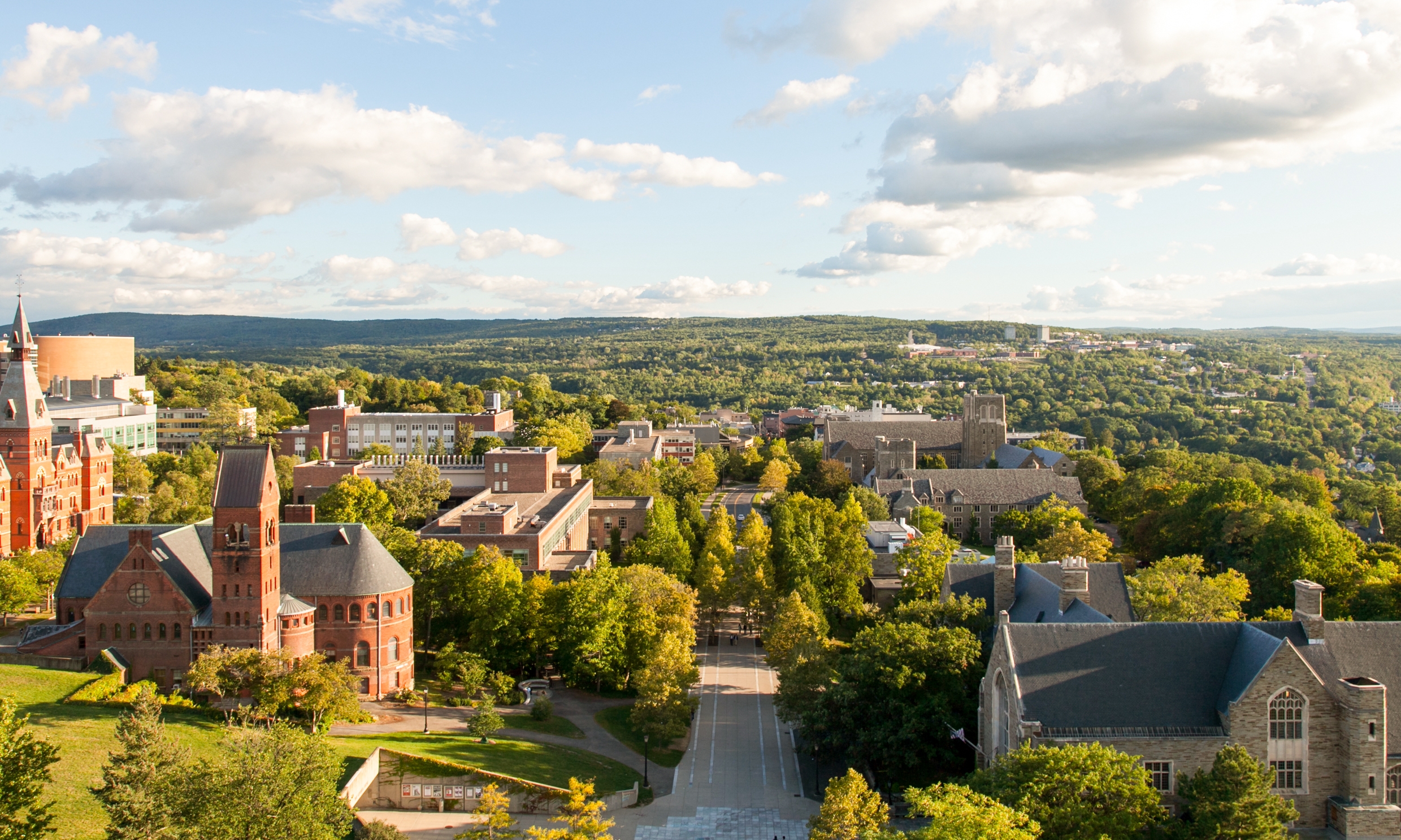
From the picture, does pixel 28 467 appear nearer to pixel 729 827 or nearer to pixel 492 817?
pixel 492 817

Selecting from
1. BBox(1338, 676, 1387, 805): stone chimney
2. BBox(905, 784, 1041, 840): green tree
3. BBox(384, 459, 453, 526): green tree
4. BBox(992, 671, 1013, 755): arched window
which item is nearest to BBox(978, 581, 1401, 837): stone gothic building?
BBox(1338, 676, 1387, 805): stone chimney

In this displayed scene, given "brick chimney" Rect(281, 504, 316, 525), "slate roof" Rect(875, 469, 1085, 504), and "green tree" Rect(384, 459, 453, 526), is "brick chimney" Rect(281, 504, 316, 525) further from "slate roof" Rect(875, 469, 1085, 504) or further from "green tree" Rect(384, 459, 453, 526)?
"slate roof" Rect(875, 469, 1085, 504)

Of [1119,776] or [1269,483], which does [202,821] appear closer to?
[1119,776]

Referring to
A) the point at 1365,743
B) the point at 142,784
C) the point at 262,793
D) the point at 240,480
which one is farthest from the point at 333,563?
the point at 1365,743

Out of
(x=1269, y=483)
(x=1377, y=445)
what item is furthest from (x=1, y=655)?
(x=1377, y=445)

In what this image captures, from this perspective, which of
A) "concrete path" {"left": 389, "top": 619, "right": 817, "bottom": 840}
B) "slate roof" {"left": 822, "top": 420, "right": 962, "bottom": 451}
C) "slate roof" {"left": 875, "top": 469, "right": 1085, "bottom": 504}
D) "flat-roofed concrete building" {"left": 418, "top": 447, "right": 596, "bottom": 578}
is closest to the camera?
"concrete path" {"left": 389, "top": 619, "right": 817, "bottom": 840}

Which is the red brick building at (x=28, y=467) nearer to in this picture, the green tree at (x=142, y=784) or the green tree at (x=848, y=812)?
the green tree at (x=142, y=784)
